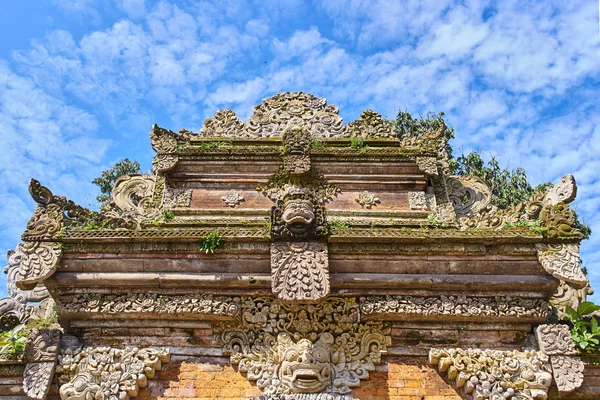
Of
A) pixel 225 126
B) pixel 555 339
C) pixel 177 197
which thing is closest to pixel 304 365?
pixel 555 339

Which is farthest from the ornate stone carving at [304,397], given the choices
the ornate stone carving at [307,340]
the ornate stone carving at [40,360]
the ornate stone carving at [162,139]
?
the ornate stone carving at [162,139]

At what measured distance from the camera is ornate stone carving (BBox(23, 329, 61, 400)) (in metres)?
6.34

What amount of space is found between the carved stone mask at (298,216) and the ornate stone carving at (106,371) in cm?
230

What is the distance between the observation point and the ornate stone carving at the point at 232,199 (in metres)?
9.34

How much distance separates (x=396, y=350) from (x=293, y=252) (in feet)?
6.21

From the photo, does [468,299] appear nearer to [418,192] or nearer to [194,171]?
[418,192]

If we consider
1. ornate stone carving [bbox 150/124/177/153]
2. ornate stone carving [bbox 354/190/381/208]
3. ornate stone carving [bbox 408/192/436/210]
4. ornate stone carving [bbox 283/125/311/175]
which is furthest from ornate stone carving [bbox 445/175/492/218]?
ornate stone carving [bbox 150/124/177/153]

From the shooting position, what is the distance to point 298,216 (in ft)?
22.0

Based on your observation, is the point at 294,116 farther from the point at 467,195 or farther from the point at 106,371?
the point at 106,371

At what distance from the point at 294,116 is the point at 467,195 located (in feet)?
12.4

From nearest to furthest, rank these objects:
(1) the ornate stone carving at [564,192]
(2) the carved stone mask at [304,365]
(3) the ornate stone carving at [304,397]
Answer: (3) the ornate stone carving at [304,397] → (2) the carved stone mask at [304,365] → (1) the ornate stone carving at [564,192]

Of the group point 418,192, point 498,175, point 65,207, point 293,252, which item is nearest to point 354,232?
point 293,252

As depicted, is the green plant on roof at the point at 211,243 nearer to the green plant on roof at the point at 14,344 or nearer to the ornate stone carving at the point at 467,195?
the green plant on roof at the point at 14,344

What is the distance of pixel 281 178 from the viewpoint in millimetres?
9656
